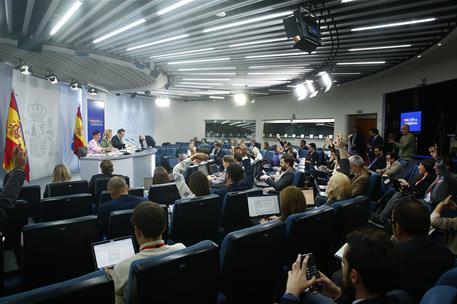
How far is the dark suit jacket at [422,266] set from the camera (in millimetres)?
1829

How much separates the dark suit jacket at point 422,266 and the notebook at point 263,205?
6.18 ft

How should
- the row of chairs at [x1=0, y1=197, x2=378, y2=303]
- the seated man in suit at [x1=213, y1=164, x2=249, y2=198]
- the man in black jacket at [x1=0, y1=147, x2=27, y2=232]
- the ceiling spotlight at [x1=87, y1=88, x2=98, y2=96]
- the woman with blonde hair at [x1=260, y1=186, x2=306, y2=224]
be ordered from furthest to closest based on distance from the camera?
the ceiling spotlight at [x1=87, y1=88, x2=98, y2=96] < the seated man in suit at [x1=213, y1=164, x2=249, y2=198] < the woman with blonde hair at [x1=260, y1=186, x2=306, y2=224] < the man in black jacket at [x1=0, y1=147, x2=27, y2=232] < the row of chairs at [x1=0, y1=197, x2=378, y2=303]

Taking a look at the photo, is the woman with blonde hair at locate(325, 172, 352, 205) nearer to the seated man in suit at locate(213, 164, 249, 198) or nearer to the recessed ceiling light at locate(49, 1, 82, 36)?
the seated man in suit at locate(213, 164, 249, 198)

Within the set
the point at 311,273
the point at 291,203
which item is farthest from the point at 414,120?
the point at 311,273

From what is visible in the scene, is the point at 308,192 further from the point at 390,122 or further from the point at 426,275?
the point at 390,122

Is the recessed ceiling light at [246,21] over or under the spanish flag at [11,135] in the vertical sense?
over

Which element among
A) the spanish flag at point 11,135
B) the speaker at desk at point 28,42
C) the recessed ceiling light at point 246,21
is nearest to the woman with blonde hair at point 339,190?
the recessed ceiling light at point 246,21

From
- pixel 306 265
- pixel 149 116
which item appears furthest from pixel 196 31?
pixel 149 116

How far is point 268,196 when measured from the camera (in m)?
3.78

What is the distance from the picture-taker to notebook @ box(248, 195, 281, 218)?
3.64 metres

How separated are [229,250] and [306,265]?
492 mm

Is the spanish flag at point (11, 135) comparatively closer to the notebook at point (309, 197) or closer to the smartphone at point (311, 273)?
the notebook at point (309, 197)

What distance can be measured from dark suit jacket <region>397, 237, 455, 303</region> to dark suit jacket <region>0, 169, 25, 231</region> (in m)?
2.42

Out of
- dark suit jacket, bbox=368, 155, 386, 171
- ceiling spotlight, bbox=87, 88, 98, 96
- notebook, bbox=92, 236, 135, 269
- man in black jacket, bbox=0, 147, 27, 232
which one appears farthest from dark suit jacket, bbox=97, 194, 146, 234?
ceiling spotlight, bbox=87, 88, 98, 96
